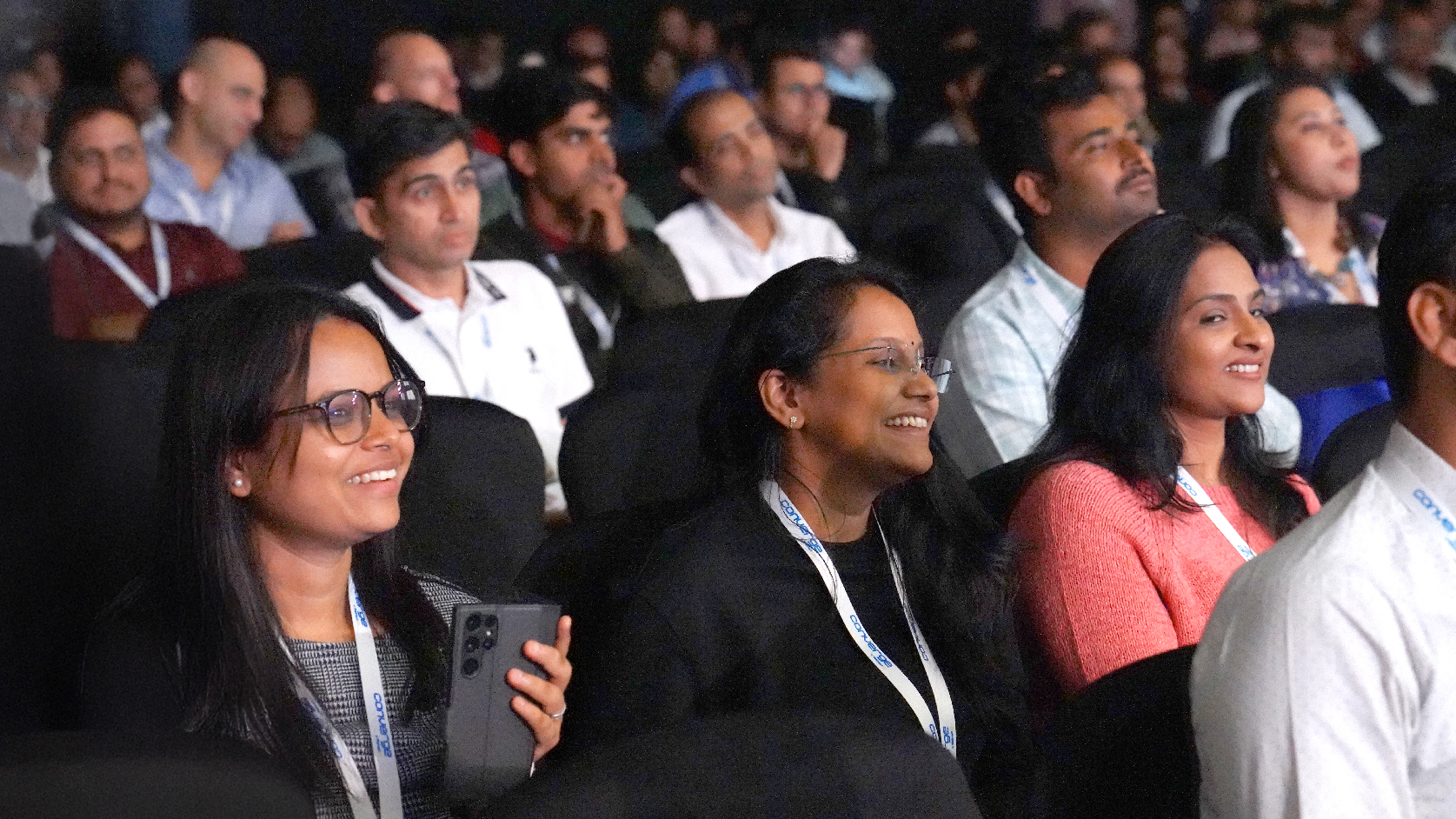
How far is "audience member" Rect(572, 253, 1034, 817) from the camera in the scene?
1875 mm

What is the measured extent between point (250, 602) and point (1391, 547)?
1123mm

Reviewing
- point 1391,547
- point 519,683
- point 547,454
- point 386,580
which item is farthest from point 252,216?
point 1391,547

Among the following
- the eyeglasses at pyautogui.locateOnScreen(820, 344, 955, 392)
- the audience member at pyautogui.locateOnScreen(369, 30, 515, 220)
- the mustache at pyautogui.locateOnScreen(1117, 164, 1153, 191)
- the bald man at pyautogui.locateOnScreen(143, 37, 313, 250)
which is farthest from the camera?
the bald man at pyautogui.locateOnScreen(143, 37, 313, 250)

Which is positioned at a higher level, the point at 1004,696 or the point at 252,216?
the point at 252,216

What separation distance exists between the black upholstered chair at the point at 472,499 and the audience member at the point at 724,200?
2.07 metres

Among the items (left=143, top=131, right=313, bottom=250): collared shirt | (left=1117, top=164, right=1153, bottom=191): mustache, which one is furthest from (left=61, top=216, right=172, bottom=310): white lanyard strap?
(left=1117, top=164, right=1153, bottom=191): mustache

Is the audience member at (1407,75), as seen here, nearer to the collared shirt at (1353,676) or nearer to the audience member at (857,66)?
the audience member at (857,66)

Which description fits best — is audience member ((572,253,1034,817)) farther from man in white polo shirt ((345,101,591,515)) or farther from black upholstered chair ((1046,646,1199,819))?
man in white polo shirt ((345,101,591,515))

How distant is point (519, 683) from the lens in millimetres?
1567

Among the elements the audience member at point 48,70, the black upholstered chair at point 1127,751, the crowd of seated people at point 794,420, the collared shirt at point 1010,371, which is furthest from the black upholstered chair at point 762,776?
the audience member at point 48,70

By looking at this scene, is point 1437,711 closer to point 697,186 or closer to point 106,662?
point 106,662

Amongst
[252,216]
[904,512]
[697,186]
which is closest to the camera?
[904,512]

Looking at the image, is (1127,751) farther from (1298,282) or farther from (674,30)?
(674,30)

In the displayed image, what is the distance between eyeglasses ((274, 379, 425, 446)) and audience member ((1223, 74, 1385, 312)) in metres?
2.51
